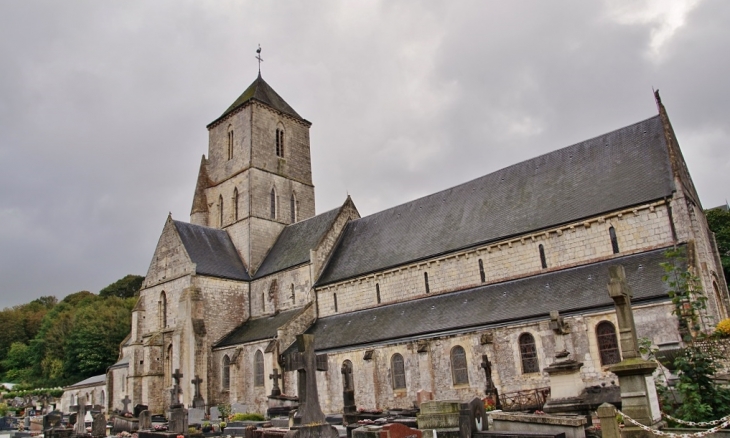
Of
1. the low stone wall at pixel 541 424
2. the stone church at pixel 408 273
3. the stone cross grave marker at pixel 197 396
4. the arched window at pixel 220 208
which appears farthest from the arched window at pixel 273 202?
the low stone wall at pixel 541 424

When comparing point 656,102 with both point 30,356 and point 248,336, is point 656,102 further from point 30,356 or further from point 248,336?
point 30,356

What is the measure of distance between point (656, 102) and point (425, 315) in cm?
1357

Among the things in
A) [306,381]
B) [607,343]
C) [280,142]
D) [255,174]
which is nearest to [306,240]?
[255,174]

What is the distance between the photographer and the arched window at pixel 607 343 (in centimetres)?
1948

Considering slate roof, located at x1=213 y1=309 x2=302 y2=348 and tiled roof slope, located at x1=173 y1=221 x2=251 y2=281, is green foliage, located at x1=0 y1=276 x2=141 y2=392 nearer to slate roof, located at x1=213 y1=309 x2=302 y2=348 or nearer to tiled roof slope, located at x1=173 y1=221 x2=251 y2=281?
tiled roof slope, located at x1=173 y1=221 x2=251 y2=281

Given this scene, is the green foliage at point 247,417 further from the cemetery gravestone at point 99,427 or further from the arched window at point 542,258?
the arched window at point 542,258

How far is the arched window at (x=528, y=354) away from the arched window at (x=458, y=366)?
2.48 m

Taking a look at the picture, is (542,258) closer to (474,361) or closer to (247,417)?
(474,361)

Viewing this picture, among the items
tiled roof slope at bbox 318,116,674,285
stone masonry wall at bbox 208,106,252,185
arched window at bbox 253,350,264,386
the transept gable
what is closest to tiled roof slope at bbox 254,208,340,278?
the transept gable

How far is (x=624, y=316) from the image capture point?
1065cm

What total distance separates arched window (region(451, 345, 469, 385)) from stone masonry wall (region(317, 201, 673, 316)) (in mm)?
3859

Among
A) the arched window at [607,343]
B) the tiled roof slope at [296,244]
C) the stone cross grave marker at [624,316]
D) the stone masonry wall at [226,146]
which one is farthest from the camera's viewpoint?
the stone masonry wall at [226,146]

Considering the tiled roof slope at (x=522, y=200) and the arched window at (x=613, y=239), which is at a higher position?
the tiled roof slope at (x=522, y=200)

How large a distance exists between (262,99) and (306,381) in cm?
3421
